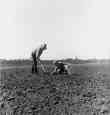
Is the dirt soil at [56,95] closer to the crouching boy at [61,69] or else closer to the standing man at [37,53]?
the crouching boy at [61,69]

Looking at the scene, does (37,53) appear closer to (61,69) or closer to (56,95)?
(61,69)

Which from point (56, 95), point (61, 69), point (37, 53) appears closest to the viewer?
point (56, 95)

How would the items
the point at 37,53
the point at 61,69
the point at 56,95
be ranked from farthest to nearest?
the point at 37,53 → the point at 61,69 → the point at 56,95

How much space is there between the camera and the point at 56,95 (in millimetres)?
8852

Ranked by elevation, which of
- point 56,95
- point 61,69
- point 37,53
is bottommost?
point 56,95

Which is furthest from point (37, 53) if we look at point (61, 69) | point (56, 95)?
point (56, 95)

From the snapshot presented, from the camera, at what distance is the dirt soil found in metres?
8.00

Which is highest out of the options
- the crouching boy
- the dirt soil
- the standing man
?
the standing man

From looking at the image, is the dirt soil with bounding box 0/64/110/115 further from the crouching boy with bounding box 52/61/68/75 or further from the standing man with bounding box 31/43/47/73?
the standing man with bounding box 31/43/47/73

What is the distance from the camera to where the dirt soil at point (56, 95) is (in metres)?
8.00

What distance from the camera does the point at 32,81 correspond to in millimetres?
10281

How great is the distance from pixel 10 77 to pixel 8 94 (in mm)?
2033

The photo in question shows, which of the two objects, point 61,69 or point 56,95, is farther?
point 61,69

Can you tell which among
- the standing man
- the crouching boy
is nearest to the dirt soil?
the crouching boy
